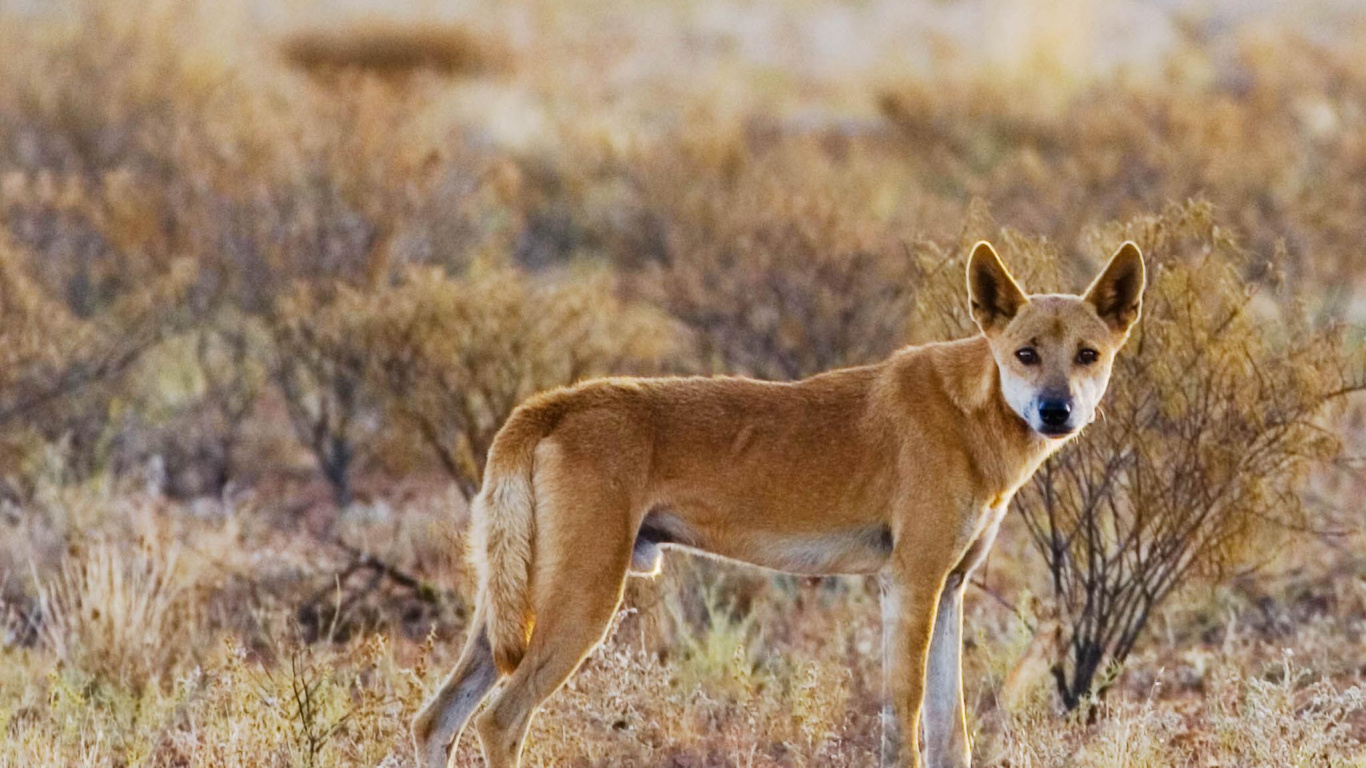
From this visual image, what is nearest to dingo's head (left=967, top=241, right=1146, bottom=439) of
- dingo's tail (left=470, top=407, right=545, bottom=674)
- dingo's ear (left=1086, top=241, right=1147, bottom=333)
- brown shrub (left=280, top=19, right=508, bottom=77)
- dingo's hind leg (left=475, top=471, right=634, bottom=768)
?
dingo's ear (left=1086, top=241, right=1147, bottom=333)

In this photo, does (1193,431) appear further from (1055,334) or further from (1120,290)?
(1055,334)

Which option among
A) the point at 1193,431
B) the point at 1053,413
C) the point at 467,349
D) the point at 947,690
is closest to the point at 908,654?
Answer: the point at 947,690

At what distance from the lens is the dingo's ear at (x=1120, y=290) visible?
244 inches

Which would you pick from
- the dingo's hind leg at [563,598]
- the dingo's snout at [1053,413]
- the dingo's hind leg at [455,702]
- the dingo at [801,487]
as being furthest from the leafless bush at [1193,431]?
the dingo's hind leg at [455,702]

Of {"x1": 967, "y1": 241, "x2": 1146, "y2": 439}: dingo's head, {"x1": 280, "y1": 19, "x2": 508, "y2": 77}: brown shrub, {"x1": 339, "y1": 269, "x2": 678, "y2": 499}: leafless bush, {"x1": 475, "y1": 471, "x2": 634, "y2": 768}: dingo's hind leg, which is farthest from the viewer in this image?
{"x1": 280, "y1": 19, "x2": 508, "y2": 77}: brown shrub

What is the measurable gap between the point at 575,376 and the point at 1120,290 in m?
4.46

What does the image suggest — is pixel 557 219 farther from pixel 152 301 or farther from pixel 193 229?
pixel 152 301

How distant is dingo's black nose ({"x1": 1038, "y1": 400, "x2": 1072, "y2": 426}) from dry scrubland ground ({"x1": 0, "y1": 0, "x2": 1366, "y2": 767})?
4.13 ft

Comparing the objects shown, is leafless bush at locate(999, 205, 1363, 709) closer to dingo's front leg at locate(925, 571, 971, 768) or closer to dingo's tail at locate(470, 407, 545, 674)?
dingo's front leg at locate(925, 571, 971, 768)

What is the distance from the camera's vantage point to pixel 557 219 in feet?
57.9

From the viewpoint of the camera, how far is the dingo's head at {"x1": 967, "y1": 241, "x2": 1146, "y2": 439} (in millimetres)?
5965

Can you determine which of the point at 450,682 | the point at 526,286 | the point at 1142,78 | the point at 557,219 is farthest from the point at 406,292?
the point at 1142,78

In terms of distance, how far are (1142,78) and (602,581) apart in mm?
21778

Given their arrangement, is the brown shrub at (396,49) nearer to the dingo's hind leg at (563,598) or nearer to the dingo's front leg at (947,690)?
the dingo's front leg at (947,690)
